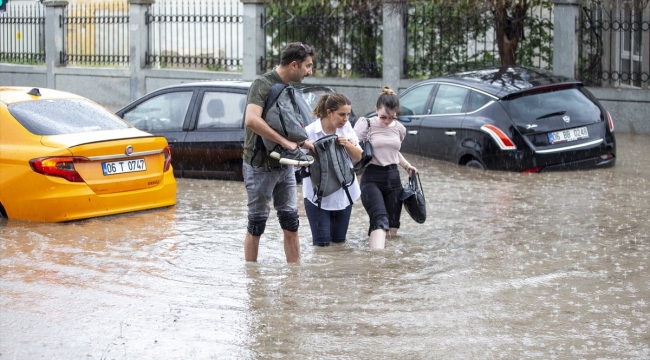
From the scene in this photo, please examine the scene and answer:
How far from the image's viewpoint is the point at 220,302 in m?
7.14

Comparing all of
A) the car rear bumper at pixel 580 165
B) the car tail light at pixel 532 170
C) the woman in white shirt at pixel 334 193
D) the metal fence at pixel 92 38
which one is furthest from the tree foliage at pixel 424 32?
the woman in white shirt at pixel 334 193

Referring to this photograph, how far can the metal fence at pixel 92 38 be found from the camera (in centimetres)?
2616

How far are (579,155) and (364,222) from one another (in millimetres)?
4060

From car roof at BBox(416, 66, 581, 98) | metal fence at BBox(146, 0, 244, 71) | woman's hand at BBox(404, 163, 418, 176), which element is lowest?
woman's hand at BBox(404, 163, 418, 176)

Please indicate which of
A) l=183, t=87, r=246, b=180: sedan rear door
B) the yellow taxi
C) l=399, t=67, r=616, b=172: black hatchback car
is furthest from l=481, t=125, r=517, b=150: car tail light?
the yellow taxi

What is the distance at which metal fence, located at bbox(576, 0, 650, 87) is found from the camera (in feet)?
60.8

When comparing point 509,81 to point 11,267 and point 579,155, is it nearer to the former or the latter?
point 579,155

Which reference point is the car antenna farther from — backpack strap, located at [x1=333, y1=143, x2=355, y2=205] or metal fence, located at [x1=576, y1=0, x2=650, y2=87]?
metal fence, located at [x1=576, y1=0, x2=650, y2=87]

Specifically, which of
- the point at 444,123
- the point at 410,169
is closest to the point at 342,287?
the point at 410,169

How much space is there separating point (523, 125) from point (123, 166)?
521 cm

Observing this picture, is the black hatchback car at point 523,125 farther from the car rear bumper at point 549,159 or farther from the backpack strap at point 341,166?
the backpack strap at point 341,166

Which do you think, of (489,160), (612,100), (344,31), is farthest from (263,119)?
(344,31)

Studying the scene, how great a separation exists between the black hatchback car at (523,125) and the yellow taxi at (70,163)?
4378 mm

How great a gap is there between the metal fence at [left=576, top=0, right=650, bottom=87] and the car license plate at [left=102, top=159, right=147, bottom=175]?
10276 mm
